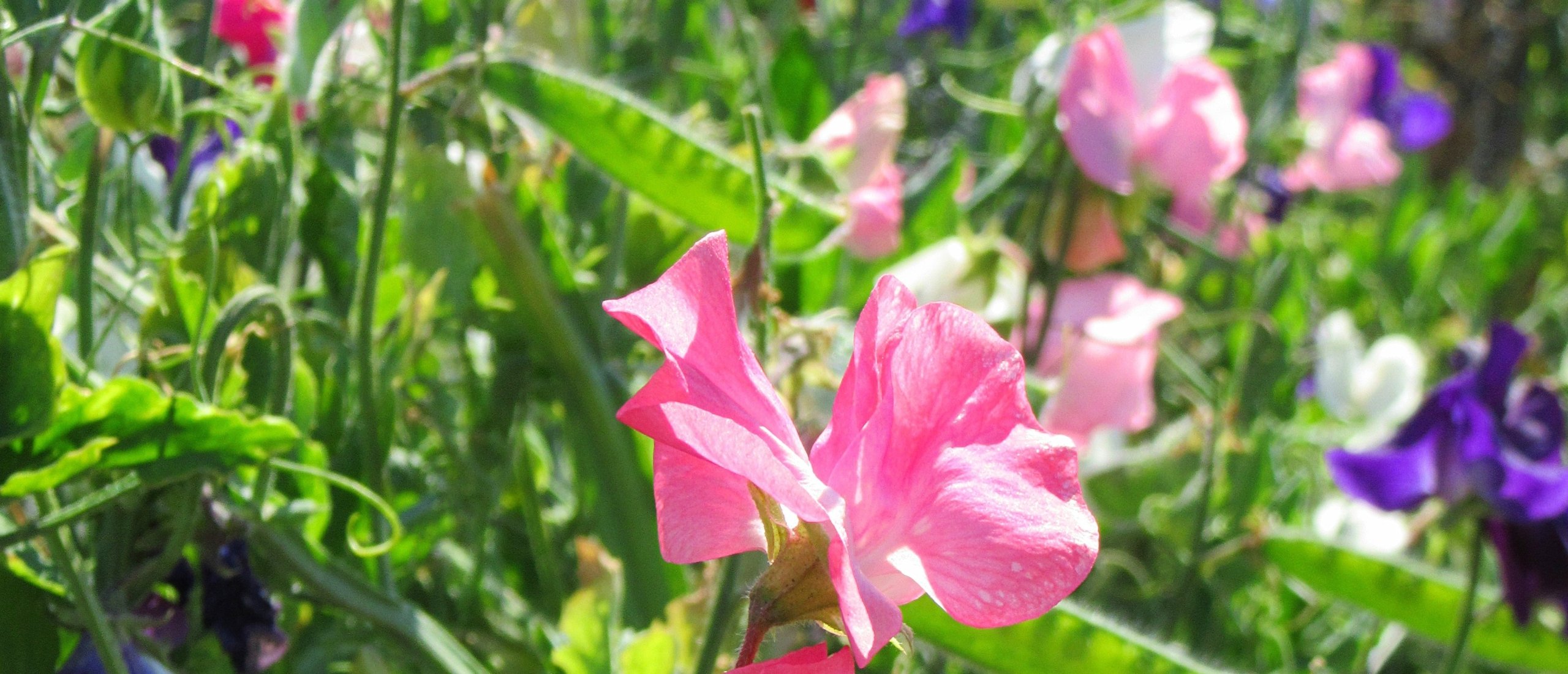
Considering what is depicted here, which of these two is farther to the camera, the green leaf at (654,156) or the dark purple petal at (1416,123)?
the dark purple petal at (1416,123)

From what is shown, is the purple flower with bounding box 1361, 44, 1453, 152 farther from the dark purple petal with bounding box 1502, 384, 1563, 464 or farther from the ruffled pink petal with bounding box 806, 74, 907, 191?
the ruffled pink petal with bounding box 806, 74, 907, 191

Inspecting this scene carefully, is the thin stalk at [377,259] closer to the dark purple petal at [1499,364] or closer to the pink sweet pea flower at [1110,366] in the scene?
the pink sweet pea flower at [1110,366]

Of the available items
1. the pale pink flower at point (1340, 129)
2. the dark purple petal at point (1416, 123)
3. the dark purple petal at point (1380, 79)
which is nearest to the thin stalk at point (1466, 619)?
the pale pink flower at point (1340, 129)

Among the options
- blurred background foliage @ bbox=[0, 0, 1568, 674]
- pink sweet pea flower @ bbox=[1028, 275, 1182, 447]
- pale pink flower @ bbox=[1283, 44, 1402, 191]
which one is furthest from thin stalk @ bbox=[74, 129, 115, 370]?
pale pink flower @ bbox=[1283, 44, 1402, 191]

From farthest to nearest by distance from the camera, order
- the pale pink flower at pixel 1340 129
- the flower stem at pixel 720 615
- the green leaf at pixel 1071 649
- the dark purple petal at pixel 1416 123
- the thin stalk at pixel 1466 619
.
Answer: the dark purple petal at pixel 1416 123 < the pale pink flower at pixel 1340 129 < the thin stalk at pixel 1466 619 < the green leaf at pixel 1071 649 < the flower stem at pixel 720 615

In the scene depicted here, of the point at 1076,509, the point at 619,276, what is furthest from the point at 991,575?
the point at 619,276

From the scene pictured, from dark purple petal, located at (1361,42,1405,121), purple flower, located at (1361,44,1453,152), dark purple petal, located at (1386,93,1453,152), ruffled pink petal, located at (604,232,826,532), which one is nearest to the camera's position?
ruffled pink petal, located at (604,232,826,532)
